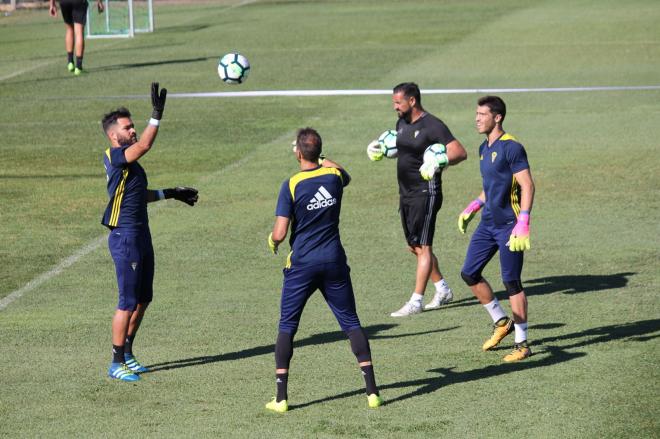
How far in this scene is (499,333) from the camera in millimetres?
11172

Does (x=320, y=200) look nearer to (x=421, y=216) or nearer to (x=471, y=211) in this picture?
(x=471, y=211)

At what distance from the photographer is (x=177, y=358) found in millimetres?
11125

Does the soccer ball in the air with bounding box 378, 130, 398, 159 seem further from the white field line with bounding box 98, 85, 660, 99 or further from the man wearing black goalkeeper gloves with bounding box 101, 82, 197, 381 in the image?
the white field line with bounding box 98, 85, 660, 99

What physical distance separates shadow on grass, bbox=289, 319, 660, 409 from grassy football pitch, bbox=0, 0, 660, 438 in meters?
0.03

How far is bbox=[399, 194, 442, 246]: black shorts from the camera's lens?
41.7 feet

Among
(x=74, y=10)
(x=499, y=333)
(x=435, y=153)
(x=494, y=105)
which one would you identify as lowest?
(x=499, y=333)

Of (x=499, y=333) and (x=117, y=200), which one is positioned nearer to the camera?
(x=117, y=200)

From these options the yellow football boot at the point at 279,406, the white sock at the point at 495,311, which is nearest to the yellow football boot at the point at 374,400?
the yellow football boot at the point at 279,406

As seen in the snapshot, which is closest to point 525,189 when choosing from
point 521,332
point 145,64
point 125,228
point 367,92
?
point 521,332

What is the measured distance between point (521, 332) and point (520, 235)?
3.09 ft

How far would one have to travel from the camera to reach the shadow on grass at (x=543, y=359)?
→ 10.1m

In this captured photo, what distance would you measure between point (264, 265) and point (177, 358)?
3.61 metres

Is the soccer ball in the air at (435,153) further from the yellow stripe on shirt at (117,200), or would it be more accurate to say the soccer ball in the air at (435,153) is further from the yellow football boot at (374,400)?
the yellow stripe on shirt at (117,200)

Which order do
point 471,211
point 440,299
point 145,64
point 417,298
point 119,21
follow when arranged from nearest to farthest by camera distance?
point 471,211
point 417,298
point 440,299
point 145,64
point 119,21
